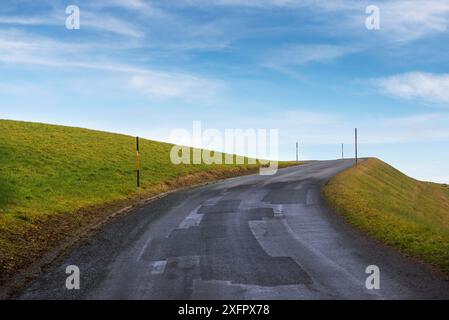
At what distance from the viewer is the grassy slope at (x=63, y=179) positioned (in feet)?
49.7

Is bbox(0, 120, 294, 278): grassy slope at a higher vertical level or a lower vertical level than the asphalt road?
higher

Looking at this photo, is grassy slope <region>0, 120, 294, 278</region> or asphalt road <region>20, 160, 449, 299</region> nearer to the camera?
asphalt road <region>20, 160, 449, 299</region>

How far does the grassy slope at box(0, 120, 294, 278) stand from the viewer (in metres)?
15.1

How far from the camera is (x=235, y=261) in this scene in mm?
10969

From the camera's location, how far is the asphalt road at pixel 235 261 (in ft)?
28.8

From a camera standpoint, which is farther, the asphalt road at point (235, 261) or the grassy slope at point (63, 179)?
the grassy slope at point (63, 179)

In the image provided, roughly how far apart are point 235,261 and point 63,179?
18.4 metres

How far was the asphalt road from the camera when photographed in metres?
8.79

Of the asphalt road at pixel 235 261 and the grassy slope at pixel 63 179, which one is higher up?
the grassy slope at pixel 63 179

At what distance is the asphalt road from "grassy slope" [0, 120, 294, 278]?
6.06ft

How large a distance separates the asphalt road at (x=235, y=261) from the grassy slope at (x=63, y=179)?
1.85 meters
